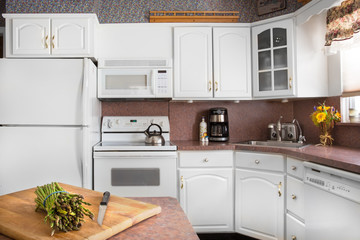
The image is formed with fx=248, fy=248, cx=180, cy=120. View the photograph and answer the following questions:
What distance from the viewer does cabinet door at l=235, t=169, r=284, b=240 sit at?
2.06m

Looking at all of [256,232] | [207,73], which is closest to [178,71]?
[207,73]

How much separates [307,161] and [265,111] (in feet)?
4.01

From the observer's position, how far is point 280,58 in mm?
2426

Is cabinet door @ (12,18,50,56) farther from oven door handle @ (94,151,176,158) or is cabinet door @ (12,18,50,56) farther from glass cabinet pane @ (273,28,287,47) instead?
glass cabinet pane @ (273,28,287,47)

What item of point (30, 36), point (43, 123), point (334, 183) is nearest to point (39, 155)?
point (43, 123)

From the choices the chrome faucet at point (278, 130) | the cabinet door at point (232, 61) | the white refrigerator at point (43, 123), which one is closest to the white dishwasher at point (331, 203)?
the chrome faucet at point (278, 130)

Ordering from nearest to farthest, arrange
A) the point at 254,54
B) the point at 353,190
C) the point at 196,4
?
the point at 353,190 < the point at 254,54 < the point at 196,4

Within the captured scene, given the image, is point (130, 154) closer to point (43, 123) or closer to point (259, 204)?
point (43, 123)

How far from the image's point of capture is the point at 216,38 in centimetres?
258

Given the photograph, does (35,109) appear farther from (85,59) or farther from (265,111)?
(265,111)

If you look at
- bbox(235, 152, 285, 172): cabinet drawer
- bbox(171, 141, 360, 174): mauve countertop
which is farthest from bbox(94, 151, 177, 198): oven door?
bbox(235, 152, 285, 172): cabinet drawer

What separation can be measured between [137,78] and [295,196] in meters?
1.78

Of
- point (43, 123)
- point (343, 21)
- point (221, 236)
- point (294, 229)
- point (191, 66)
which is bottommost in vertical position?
point (221, 236)

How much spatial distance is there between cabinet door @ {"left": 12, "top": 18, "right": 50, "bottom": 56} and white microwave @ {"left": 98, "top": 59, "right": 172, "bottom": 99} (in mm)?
524
